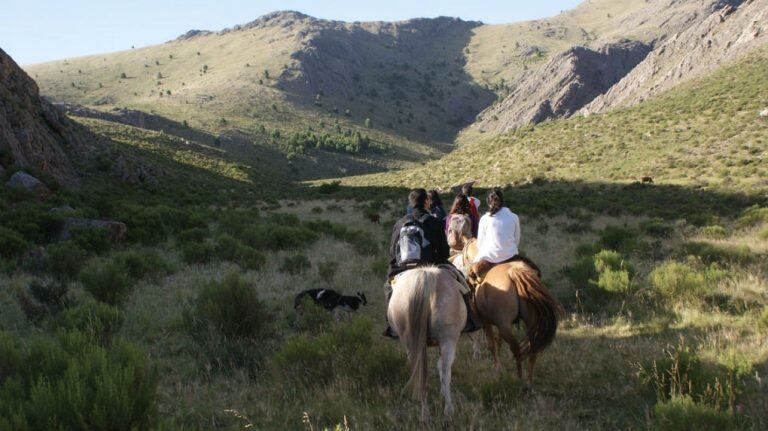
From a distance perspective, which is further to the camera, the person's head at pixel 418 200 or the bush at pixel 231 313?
the bush at pixel 231 313

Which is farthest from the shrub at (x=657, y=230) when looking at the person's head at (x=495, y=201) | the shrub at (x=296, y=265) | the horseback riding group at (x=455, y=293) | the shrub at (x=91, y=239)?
the shrub at (x=91, y=239)

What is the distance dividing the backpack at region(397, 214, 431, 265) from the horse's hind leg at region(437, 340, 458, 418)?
3.70 feet

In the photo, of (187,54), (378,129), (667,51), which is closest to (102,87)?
(187,54)

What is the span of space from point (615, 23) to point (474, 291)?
212 metres

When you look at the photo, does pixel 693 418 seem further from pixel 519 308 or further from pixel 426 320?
pixel 426 320

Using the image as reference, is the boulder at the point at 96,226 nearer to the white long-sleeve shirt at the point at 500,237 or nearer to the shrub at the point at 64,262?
the shrub at the point at 64,262

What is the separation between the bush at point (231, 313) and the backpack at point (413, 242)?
10.2 ft

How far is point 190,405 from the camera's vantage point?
16.9ft

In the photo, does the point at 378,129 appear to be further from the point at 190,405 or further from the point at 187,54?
the point at 190,405

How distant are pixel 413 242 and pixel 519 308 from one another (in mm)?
1522

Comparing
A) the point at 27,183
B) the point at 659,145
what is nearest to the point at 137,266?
the point at 27,183

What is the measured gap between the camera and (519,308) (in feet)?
18.5

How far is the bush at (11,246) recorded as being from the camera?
459 inches

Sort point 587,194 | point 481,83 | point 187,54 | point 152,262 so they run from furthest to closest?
point 481,83, point 187,54, point 587,194, point 152,262
